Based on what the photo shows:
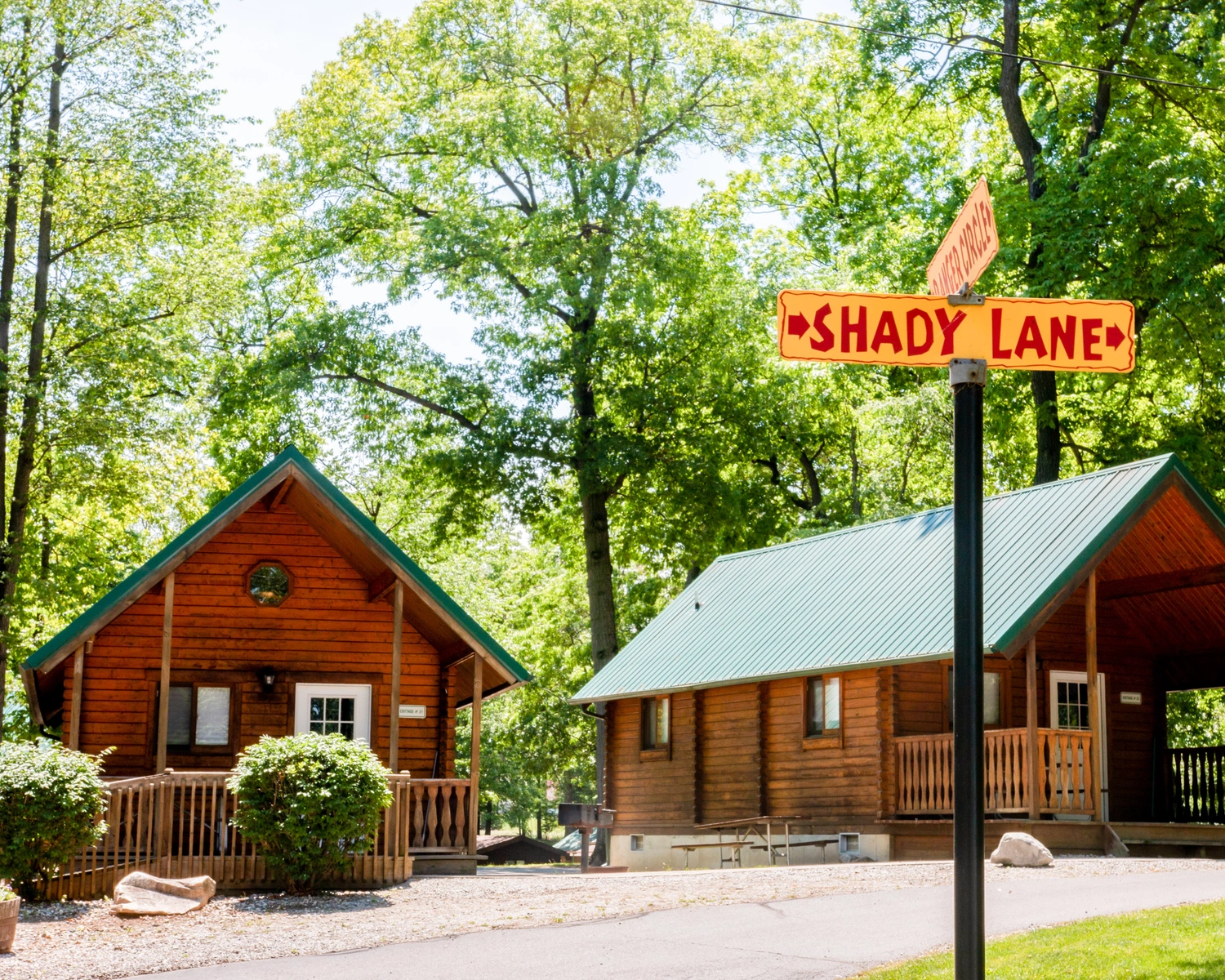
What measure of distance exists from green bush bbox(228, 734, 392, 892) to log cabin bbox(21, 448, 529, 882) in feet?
12.6

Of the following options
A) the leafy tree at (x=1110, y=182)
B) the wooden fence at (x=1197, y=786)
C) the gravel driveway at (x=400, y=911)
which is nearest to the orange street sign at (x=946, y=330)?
the gravel driveway at (x=400, y=911)

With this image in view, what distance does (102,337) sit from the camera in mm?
28094

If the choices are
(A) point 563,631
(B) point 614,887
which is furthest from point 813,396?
(B) point 614,887

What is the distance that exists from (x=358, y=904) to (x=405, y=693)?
24.5ft

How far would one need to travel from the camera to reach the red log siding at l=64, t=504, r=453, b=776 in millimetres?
20531

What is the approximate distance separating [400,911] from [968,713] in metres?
9.93

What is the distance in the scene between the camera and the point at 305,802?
1497cm

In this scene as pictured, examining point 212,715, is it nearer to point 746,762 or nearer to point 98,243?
point 746,762

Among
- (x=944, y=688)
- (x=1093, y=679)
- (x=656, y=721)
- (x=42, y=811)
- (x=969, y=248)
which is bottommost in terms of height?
(x=42, y=811)

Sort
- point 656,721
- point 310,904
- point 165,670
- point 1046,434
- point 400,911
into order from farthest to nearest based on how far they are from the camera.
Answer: point 1046,434
point 656,721
point 165,670
point 310,904
point 400,911

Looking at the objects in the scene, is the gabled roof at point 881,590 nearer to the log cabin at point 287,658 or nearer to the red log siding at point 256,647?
the log cabin at point 287,658

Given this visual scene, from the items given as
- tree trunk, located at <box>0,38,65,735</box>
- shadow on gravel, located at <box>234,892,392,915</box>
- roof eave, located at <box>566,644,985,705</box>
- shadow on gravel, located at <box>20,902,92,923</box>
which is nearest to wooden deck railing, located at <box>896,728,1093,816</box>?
roof eave, located at <box>566,644,985,705</box>

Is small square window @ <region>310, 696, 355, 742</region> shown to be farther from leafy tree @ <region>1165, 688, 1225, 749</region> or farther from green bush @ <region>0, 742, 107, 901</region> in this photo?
leafy tree @ <region>1165, 688, 1225, 749</region>

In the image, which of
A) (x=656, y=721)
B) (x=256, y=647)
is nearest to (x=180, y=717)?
(x=256, y=647)
